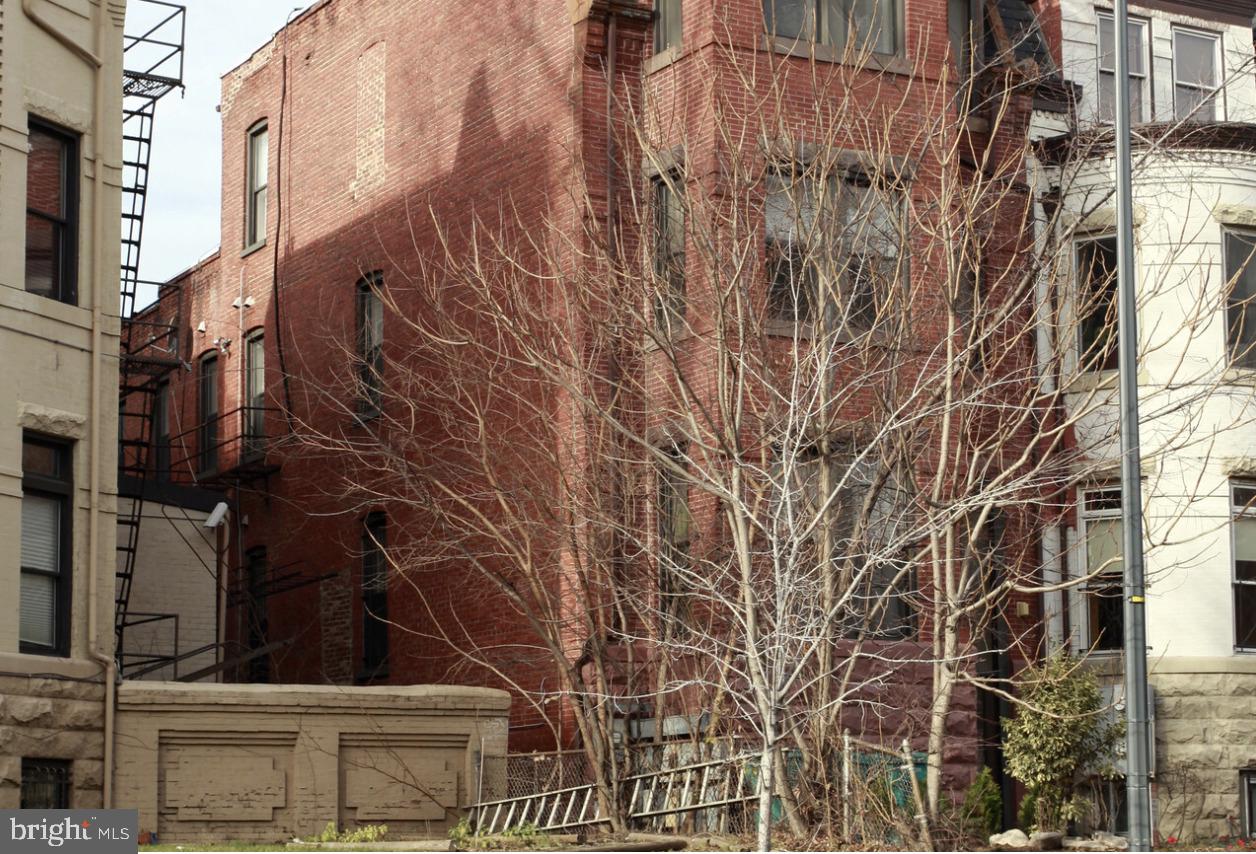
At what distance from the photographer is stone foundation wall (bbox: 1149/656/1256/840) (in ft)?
75.5

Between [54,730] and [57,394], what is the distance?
3662 mm

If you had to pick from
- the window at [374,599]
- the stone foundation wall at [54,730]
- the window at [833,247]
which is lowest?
the stone foundation wall at [54,730]

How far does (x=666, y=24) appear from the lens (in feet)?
80.0

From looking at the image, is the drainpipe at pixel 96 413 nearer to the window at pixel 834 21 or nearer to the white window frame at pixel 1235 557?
the window at pixel 834 21

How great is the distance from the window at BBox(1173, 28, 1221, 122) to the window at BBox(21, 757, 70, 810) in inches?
706

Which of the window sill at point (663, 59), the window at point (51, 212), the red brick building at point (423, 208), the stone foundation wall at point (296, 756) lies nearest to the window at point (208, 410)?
the red brick building at point (423, 208)

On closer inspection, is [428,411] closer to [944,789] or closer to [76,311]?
[76,311]

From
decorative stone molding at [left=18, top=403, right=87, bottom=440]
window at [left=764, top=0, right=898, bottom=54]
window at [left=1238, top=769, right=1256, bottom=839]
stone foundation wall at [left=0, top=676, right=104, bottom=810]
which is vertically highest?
window at [left=764, top=0, right=898, bottom=54]

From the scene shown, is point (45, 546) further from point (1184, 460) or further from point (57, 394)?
point (1184, 460)

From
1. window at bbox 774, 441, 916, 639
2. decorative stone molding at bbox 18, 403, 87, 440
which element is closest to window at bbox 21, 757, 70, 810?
decorative stone molding at bbox 18, 403, 87, 440

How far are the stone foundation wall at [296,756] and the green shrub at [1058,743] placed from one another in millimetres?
6353

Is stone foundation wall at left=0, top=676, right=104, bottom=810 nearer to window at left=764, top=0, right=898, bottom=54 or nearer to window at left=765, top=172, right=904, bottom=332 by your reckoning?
window at left=765, top=172, right=904, bottom=332

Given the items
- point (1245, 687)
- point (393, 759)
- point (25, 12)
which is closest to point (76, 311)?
point (25, 12)

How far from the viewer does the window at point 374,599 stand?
92.1 feet
